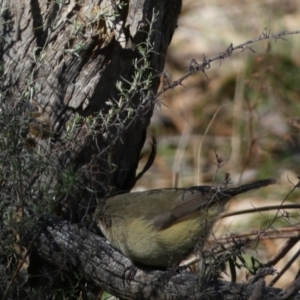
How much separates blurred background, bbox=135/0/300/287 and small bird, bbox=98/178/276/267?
7.92 ft

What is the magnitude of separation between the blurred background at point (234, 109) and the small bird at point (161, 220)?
2415 mm

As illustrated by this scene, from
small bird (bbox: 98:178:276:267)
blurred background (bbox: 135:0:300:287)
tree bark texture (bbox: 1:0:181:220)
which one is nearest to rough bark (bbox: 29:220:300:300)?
small bird (bbox: 98:178:276:267)

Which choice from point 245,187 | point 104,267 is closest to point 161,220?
point 245,187

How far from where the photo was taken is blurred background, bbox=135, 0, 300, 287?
7230mm

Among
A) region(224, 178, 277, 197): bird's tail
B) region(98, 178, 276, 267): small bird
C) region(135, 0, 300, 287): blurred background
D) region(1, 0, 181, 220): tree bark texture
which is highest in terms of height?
region(135, 0, 300, 287): blurred background

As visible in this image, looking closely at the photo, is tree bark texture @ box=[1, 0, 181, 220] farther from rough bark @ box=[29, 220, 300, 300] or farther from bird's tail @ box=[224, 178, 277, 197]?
bird's tail @ box=[224, 178, 277, 197]

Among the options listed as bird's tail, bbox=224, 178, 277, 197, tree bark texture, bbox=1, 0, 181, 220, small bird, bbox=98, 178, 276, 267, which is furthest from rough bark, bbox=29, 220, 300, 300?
bird's tail, bbox=224, 178, 277, 197

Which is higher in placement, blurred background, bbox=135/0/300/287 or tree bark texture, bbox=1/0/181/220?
blurred background, bbox=135/0/300/287

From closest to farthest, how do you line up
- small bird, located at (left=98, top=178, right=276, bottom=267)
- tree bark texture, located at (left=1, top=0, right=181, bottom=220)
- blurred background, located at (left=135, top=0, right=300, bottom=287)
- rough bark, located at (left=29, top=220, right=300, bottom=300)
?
rough bark, located at (left=29, top=220, right=300, bottom=300) → tree bark texture, located at (left=1, top=0, right=181, bottom=220) → small bird, located at (left=98, top=178, right=276, bottom=267) → blurred background, located at (left=135, top=0, right=300, bottom=287)

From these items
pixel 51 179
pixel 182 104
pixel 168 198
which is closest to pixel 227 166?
pixel 182 104

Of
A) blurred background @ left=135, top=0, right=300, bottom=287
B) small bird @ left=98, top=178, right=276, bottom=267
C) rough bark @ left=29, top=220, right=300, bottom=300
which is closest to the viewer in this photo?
rough bark @ left=29, top=220, right=300, bottom=300

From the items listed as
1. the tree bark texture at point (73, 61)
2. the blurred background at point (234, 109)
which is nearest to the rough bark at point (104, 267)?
the tree bark texture at point (73, 61)

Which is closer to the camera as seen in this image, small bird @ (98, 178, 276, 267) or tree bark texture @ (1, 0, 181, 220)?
tree bark texture @ (1, 0, 181, 220)

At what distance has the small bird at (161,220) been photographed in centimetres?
379
